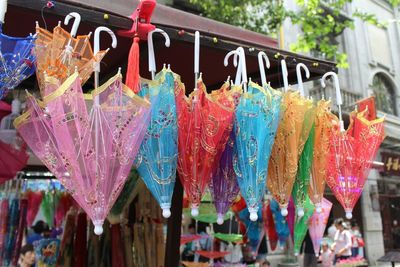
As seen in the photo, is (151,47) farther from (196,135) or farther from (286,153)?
(286,153)

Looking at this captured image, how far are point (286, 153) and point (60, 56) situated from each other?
1.51m

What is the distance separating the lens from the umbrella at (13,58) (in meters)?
1.76

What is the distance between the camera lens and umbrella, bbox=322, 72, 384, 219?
9.20ft

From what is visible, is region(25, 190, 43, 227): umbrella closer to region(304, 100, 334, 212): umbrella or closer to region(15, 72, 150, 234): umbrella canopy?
region(15, 72, 150, 234): umbrella canopy

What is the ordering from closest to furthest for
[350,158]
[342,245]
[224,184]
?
[224,184] → [350,158] → [342,245]

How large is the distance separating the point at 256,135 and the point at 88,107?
1.01 meters

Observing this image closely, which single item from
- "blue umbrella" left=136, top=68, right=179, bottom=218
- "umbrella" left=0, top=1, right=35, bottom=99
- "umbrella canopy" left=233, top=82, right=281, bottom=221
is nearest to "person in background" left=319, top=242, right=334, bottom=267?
"umbrella canopy" left=233, top=82, right=281, bottom=221

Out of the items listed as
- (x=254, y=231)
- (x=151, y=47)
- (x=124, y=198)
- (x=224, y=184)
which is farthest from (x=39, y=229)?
(x=151, y=47)

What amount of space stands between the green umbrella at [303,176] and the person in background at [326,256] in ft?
19.7

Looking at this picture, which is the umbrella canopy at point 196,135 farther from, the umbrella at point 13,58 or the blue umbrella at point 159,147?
the umbrella at point 13,58

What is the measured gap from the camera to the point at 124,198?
404 centimetres

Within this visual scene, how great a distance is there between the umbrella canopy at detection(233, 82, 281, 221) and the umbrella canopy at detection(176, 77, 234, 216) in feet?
0.46

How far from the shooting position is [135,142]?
1.91m

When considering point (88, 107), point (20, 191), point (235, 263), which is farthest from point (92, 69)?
point (235, 263)
